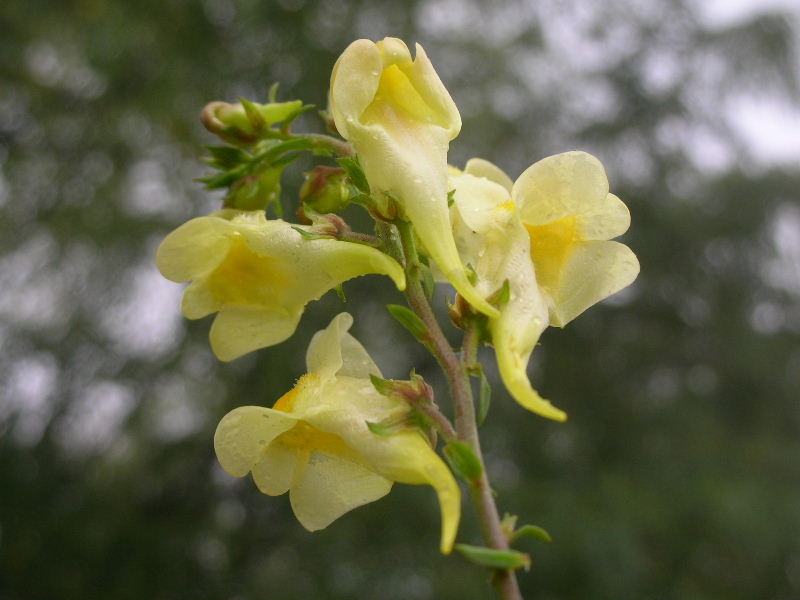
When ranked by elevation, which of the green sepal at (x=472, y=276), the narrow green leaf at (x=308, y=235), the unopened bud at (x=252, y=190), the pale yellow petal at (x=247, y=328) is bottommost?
the pale yellow petal at (x=247, y=328)

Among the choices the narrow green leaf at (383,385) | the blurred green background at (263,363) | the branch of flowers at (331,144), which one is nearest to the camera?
the narrow green leaf at (383,385)

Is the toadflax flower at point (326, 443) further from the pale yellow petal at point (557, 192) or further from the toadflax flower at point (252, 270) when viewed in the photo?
the pale yellow petal at point (557, 192)

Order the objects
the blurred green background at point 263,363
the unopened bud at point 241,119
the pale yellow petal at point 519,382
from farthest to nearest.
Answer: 1. the blurred green background at point 263,363
2. the unopened bud at point 241,119
3. the pale yellow petal at point 519,382

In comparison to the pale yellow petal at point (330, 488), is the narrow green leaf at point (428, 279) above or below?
above

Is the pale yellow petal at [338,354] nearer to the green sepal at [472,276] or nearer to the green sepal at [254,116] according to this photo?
the green sepal at [472,276]

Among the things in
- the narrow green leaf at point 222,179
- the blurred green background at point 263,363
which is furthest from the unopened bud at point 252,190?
the blurred green background at point 263,363

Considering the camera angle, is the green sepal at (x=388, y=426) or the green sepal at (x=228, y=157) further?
the green sepal at (x=228, y=157)

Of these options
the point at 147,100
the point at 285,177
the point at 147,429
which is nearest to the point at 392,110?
the point at 285,177

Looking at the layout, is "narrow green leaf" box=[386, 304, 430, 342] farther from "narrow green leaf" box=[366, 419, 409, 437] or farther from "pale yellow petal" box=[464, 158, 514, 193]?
"pale yellow petal" box=[464, 158, 514, 193]
